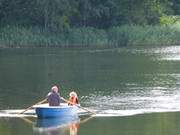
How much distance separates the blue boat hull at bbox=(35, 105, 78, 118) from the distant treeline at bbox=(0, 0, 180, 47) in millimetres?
50966

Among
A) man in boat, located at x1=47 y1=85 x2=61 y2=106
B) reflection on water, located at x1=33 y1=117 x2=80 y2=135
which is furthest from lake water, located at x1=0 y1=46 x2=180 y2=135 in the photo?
man in boat, located at x1=47 y1=85 x2=61 y2=106

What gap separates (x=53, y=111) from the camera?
35969 millimetres

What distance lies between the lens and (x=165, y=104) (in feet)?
136

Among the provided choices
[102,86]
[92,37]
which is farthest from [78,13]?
[102,86]

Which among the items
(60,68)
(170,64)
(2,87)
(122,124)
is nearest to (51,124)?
(122,124)

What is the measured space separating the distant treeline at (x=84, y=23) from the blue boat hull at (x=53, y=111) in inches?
2007

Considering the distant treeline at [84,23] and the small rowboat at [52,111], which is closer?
the small rowboat at [52,111]

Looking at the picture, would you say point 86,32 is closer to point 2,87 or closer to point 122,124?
point 2,87

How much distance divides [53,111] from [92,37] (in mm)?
55908

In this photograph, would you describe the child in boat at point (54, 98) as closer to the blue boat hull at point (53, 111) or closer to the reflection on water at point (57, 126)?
the blue boat hull at point (53, 111)

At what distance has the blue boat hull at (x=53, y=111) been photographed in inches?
1410

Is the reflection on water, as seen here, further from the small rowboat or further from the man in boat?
the man in boat

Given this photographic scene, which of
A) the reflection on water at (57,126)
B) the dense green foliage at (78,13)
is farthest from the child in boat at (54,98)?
the dense green foliage at (78,13)

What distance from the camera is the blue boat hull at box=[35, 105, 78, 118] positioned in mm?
35812
